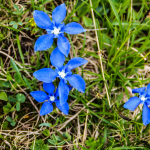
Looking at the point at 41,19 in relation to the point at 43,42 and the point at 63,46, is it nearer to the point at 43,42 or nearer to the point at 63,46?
the point at 43,42

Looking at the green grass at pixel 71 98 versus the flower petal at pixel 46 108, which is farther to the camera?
the green grass at pixel 71 98

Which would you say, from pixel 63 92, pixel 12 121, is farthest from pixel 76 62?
pixel 12 121

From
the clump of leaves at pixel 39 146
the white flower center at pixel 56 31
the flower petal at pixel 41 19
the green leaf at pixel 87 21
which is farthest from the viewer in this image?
the green leaf at pixel 87 21

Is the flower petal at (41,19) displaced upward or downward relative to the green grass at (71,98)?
upward

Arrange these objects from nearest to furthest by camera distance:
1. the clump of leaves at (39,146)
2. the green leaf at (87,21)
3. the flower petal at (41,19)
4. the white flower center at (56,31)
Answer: the flower petal at (41,19) → the white flower center at (56,31) → the clump of leaves at (39,146) → the green leaf at (87,21)

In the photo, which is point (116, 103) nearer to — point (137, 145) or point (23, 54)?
point (137, 145)

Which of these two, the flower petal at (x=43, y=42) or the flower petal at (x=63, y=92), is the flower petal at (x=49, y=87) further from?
the flower petal at (x=43, y=42)

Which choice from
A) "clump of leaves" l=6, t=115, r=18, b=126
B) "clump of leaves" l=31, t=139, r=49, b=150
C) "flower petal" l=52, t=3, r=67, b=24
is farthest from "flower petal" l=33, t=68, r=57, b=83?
"clump of leaves" l=31, t=139, r=49, b=150

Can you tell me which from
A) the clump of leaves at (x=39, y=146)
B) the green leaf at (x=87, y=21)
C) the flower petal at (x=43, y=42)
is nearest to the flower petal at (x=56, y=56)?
the flower petal at (x=43, y=42)
